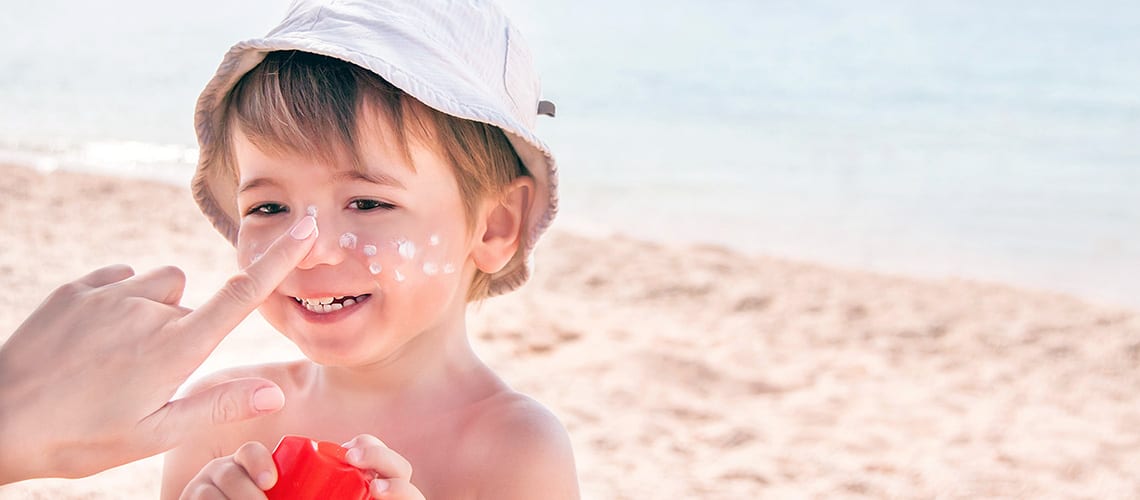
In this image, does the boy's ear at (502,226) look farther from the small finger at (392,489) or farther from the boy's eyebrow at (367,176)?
the small finger at (392,489)

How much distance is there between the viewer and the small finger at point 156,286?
1335mm

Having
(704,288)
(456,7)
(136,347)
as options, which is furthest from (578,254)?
(136,347)

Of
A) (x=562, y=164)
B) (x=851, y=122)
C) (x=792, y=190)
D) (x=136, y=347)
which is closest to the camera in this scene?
(x=136, y=347)

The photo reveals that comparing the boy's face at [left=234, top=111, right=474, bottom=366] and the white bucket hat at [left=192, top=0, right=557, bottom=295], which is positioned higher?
the white bucket hat at [left=192, top=0, right=557, bottom=295]

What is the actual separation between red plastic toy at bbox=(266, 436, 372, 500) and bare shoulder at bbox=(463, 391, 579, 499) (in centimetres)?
48

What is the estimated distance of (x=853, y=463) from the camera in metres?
3.72

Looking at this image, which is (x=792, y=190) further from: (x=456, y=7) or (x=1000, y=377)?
(x=456, y=7)

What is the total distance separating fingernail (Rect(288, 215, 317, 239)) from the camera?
4.68 feet

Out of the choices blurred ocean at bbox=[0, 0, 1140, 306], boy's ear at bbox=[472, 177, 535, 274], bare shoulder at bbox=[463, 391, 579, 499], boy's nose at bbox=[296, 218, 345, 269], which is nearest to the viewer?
boy's nose at bbox=[296, 218, 345, 269]

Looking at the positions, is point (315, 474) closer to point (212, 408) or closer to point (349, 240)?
point (212, 408)

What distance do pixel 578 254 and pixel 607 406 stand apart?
7.49ft

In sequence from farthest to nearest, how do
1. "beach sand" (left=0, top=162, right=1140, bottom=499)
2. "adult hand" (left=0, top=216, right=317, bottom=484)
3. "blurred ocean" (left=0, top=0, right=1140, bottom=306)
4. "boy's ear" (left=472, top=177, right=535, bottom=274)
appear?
"blurred ocean" (left=0, top=0, right=1140, bottom=306) < "beach sand" (left=0, top=162, right=1140, bottom=499) < "boy's ear" (left=472, top=177, right=535, bottom=274) < "adult hand" (left=0, top=216, right=317, bottom=484)

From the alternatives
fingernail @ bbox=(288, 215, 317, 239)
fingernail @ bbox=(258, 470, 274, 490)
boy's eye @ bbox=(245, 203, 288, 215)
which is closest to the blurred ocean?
boy's eye @ bbox=(245, 203, 288, 215)

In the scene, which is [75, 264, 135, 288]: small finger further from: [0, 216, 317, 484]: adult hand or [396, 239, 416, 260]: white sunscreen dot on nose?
[396, 239, 416, 260]: white sunscreen dot on nose
